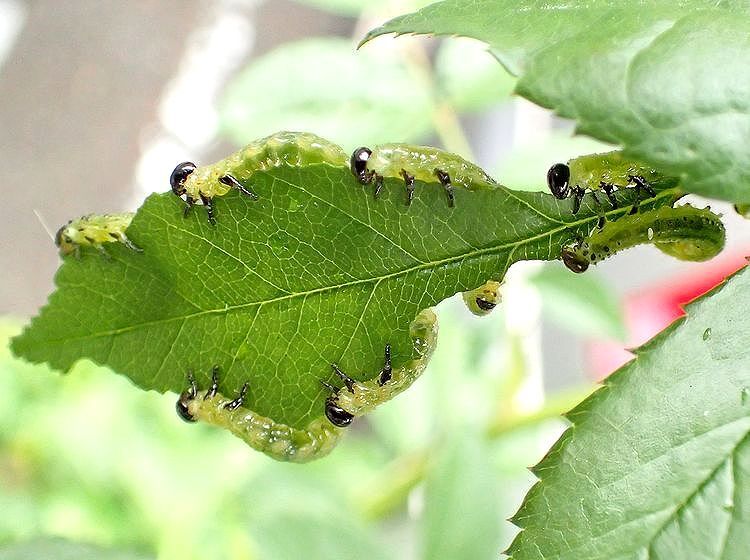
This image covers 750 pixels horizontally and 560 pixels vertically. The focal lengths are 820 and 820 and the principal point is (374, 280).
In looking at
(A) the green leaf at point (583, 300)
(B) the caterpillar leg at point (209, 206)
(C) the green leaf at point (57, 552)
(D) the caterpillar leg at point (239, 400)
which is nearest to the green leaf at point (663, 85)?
(B) the caterpillar leg at point (209, 206)

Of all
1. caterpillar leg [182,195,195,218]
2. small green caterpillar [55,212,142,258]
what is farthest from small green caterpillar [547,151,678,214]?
small green caterpillar [55,212,142,258]

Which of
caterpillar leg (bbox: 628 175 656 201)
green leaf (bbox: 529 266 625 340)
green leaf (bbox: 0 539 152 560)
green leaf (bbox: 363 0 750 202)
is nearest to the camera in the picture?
green leaf (bbox: 363 0 750 202)

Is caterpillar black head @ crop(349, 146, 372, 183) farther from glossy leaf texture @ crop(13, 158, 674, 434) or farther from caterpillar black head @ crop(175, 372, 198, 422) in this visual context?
caterpillar black head @ crop(175, 372, 198, 422)

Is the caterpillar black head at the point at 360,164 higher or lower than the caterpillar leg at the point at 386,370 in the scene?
higher

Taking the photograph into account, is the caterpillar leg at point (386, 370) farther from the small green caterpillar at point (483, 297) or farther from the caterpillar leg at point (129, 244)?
the caterpillar leg at point (129, 244)

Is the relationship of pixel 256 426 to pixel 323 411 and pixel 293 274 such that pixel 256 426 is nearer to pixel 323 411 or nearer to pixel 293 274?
pixel 323 411

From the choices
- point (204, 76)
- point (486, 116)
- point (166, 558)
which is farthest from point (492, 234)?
point (204, 76)

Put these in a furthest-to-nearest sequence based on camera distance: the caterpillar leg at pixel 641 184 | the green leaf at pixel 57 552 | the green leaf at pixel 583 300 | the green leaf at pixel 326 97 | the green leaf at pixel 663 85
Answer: the green leaf at pixel 326 97, the green leaf at pixel 583 300, the green leaf at pixel 57 552, the caterpillar leg at pixel 641 184, the green leaf at pixel 663 85
